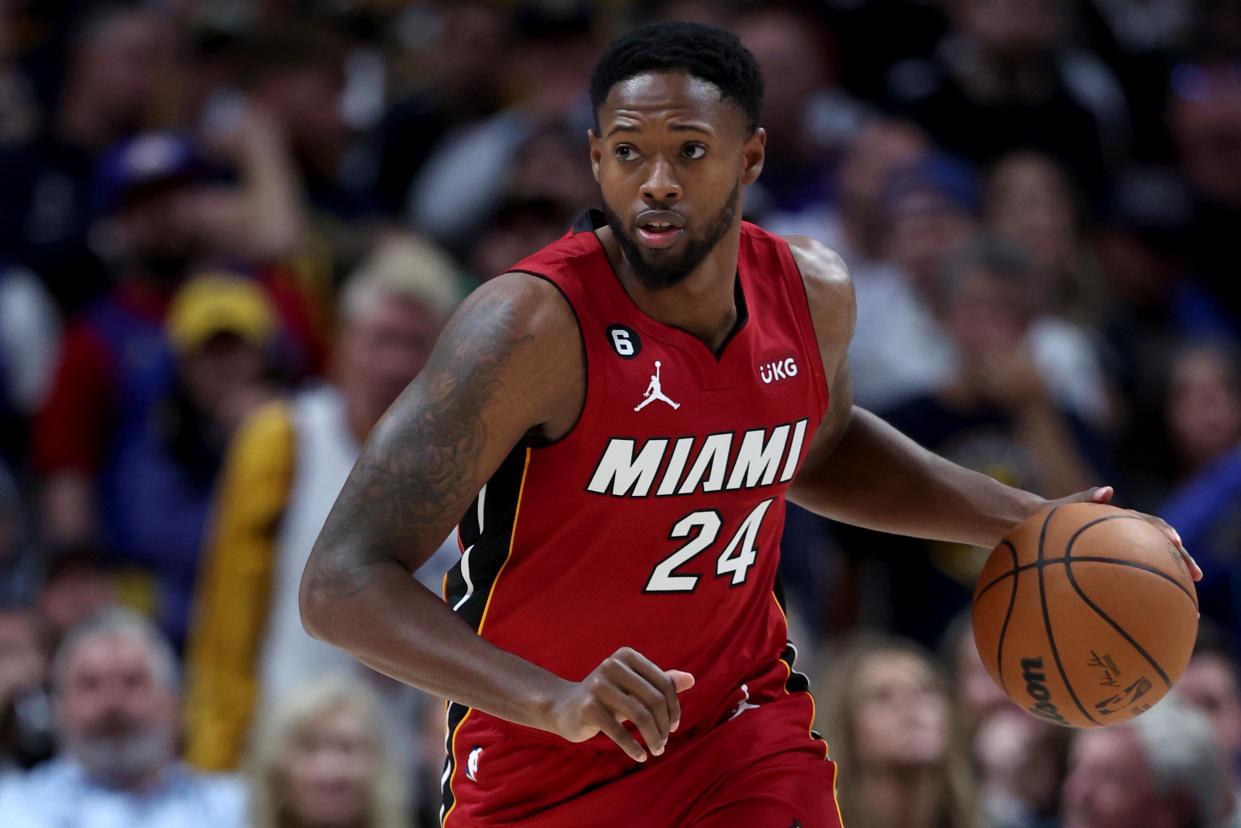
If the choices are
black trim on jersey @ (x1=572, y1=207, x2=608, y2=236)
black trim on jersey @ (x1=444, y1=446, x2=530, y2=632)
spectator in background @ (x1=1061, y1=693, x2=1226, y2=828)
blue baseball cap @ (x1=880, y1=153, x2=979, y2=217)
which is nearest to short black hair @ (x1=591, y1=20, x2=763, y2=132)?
black trim on jersey @ (x1=572, y1=207, x2=608, y2=236)

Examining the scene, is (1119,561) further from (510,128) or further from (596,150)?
(510,128)

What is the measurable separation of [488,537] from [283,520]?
2.59 m

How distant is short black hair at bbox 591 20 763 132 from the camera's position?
357 cm

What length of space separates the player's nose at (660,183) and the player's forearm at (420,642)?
905 mm

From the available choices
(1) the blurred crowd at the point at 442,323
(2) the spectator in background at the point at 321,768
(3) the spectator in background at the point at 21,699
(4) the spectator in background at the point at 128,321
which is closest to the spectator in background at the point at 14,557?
(1) the blurred crowd at the point at 442,323

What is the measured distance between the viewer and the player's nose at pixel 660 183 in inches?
139

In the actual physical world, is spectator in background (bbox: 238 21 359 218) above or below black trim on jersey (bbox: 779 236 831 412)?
below

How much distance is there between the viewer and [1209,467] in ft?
25.4

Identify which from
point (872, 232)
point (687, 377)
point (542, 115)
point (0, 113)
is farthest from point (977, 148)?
point (687, 377)

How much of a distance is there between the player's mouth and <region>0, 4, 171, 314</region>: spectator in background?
534 cm

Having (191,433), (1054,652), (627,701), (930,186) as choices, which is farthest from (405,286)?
(627,701)

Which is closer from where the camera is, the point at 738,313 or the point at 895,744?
the point at 738,313

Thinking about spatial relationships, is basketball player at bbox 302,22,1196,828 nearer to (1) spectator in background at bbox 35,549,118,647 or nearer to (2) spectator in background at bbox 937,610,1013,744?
(2) spectator in background at bbox 937,610,1013,744

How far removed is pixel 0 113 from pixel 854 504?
593 cm
